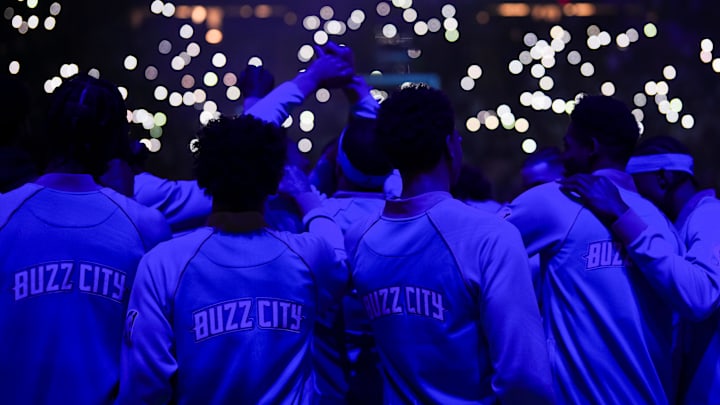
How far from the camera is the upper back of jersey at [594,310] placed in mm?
2773

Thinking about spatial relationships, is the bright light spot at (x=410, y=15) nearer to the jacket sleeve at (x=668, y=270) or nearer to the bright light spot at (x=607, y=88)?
the bright light spot at (x=607, y=88)

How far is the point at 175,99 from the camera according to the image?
22.4 feet

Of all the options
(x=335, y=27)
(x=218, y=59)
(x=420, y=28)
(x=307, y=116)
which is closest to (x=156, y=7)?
(x=218, y=59)

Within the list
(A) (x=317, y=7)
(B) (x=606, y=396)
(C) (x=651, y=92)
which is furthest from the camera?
(C) (x=651, y=92)

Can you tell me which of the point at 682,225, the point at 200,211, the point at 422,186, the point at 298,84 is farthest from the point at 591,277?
the point at 200,211

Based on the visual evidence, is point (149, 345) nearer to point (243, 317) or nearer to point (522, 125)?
point (243, 317)

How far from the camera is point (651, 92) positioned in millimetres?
8188

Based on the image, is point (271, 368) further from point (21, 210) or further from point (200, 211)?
point (200, 211)

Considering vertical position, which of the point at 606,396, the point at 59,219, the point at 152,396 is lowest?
the point at 606,396

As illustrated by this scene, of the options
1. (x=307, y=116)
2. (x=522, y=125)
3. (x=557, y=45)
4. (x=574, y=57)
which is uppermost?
(x=557, y=45)

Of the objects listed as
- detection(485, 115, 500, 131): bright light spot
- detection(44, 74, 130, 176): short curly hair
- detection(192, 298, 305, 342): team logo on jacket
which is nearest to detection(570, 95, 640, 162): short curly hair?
detection(192, 298, 305, 342): team logo on jacket

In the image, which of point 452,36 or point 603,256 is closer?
point 603,256

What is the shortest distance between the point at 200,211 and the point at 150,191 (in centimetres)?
19

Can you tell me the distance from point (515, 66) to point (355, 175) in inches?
A: 193
